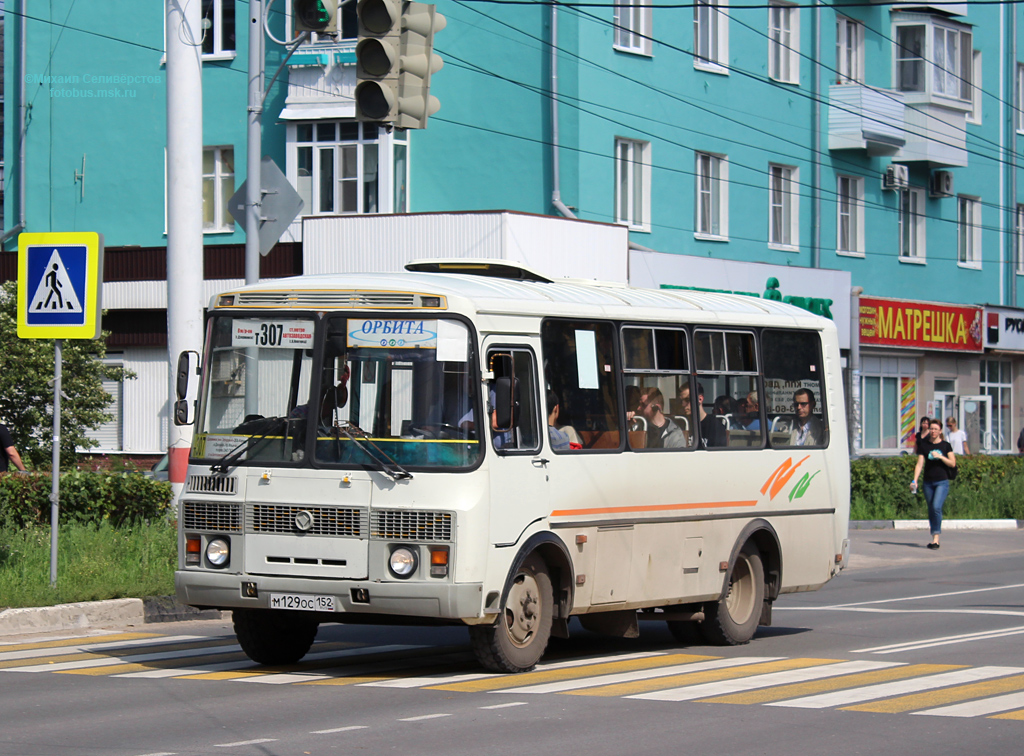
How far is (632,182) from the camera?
33.3 m

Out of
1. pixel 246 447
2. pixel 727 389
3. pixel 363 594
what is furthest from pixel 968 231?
pixel 363 594

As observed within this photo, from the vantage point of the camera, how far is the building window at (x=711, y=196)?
35219 millimetres

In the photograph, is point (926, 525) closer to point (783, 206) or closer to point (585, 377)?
point (783, 206)

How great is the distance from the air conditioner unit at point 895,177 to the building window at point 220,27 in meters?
17.2

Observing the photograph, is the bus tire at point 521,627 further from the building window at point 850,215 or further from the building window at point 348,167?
the building window at point 850,215

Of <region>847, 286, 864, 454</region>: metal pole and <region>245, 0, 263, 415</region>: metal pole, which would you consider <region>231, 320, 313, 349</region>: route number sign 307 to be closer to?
<region>245, 0, 263, 415</region>: metal pole

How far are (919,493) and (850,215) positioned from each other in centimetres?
1320

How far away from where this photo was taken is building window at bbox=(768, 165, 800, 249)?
3750 cm

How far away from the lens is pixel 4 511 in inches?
579

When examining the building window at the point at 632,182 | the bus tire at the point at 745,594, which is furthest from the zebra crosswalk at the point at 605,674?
the building window at the point at 632,182

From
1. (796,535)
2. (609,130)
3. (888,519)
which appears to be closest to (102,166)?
(609,130)

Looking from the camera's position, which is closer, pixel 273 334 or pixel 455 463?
pixel 455 463

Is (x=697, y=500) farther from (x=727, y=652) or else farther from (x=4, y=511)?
(x=4, y=511)

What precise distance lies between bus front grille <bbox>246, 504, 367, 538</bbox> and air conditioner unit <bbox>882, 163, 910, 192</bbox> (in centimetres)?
3316
